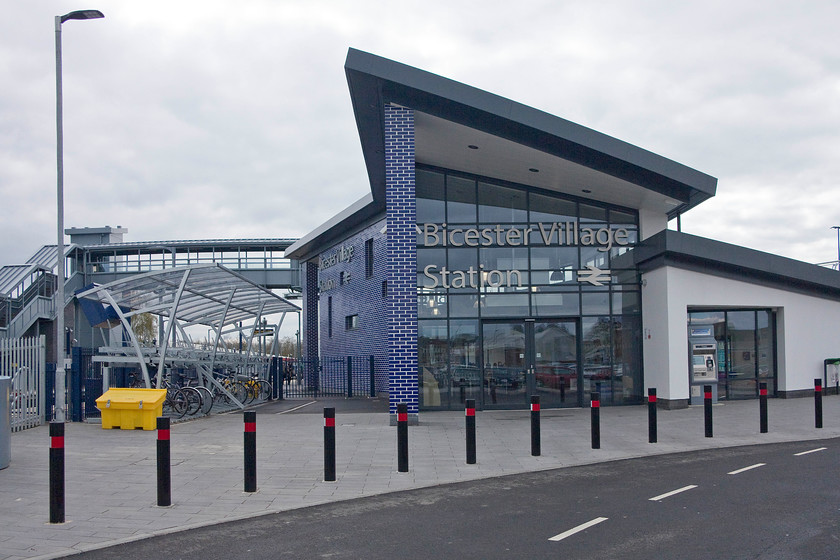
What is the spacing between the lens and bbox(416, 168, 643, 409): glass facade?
1891 cm

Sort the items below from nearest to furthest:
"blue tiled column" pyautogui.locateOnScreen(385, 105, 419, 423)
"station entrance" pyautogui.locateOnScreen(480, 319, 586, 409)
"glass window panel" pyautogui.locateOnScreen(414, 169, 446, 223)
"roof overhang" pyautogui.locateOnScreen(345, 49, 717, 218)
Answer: "roof overhang" pyautogui.locateOnScreen(345, 49, 717, 218) → "blue tiled column" pyautogui.locateOnScreen(385, 105, 419, 423) → "station entrance" pyautogui.locateOnScreen(480, 319, 586, 409) → "glass window panel" pyautogui.locateOnScreen(414, 169, 446, 223)

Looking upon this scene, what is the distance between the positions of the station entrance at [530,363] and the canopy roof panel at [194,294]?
6482 mm

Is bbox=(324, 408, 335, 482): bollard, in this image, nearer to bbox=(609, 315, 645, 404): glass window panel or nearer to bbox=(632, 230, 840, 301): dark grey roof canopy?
bbox=(632, 230, 840, 301): dark grey roof canopy

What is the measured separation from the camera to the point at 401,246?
16094mm

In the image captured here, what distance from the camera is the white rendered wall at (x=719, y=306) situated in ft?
61.3

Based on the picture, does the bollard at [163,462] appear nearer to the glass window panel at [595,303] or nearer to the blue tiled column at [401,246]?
the blue tiled column at [401,246]

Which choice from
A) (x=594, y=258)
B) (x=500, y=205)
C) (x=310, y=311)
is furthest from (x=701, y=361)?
(x=310, y=311)

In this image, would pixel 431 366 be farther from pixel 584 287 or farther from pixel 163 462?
pixel 163 462

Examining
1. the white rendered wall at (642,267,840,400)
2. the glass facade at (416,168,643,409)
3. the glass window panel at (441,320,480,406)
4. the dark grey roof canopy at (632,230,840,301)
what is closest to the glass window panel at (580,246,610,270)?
the glass facade at (416,168,643,409)

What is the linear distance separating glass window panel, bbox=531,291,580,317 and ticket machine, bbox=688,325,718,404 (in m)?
3.23

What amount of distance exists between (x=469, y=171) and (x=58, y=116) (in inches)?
380

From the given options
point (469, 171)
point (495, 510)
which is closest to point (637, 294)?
point (469, 171)

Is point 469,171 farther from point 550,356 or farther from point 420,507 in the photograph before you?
point 420,507

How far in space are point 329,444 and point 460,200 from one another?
1095 centimetres
